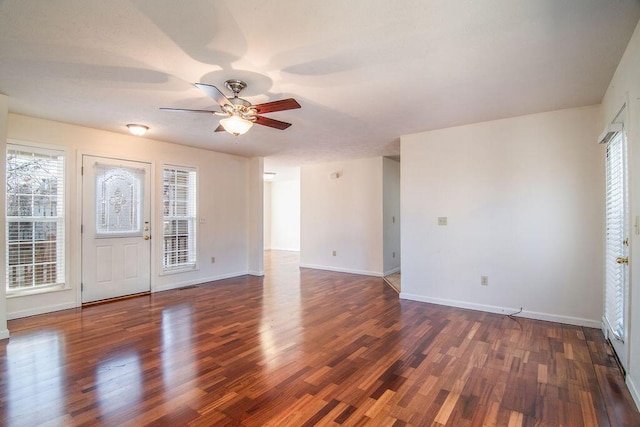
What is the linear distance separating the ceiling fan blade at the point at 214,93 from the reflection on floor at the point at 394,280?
154 inches

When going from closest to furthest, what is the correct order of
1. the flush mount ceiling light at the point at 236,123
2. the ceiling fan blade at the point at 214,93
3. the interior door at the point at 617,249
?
the ceiling fan blade at the point at 214,93 → the interior door at the point at 617,249 → the flush mount ceiling light at the point at 236,123

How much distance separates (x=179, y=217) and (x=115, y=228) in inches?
39.6

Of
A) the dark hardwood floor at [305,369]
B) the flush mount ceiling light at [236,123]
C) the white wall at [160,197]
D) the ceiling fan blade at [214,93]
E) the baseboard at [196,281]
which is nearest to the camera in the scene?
the dark hardwood floor at [305,369]

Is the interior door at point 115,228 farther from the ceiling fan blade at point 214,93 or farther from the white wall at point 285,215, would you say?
the white wall at point 285,215

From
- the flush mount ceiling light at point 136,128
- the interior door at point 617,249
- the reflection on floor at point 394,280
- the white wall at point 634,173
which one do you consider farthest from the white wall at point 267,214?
the white wall at point 634,173

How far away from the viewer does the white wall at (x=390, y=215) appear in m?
6.42

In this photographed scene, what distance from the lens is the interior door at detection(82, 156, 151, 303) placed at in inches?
173

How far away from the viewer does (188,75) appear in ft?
8.70

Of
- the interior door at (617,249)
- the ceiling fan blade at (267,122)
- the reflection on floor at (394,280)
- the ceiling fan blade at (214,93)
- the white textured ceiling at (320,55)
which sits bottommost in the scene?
the reflection on floor at (394,280)

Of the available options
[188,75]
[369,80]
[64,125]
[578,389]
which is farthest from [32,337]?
[578,389]

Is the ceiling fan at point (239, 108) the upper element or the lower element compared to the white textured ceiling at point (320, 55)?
lower

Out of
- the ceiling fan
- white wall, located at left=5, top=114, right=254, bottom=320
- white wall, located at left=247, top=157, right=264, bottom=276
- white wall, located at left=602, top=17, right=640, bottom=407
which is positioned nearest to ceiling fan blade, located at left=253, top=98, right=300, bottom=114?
the ceiling fan

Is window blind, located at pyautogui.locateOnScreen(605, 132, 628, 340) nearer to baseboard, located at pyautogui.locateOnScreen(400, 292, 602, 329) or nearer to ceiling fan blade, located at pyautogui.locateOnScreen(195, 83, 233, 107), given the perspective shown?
baseboard, located at pyautogui.locateOnScreen(400, 292, 602, 329)

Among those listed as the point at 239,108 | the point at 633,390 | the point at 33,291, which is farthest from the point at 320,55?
the point at 33,291
